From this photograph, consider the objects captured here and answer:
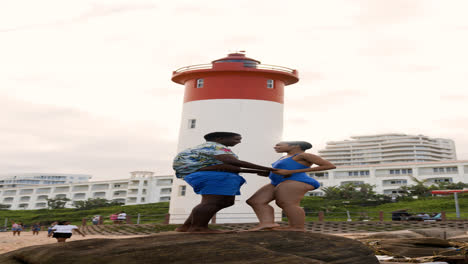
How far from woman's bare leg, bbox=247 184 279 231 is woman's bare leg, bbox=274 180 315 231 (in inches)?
5.4

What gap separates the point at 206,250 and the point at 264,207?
1.60 metres

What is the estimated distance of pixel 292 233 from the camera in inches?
199

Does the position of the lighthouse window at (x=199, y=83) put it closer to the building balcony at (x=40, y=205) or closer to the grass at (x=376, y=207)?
the grass at (x=376, y=207)

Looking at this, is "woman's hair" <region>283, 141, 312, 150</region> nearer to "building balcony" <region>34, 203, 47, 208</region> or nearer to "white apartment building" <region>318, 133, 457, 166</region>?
"building balcony" <region>34, 203, 47, 208</region>

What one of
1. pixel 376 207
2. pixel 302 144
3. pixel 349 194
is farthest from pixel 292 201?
pixel 349 194

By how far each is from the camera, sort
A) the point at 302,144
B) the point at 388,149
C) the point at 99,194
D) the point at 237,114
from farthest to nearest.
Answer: the point at 388,149 < the point at 99,194 < the point at 237,114 < the point at 302,144

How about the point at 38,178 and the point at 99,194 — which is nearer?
the point at 99,194

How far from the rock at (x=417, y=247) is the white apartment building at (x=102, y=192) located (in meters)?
51.4

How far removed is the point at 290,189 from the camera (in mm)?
5574

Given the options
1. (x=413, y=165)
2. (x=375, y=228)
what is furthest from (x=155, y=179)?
(x=375, y=228)

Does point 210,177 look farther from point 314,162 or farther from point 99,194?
point 99,194

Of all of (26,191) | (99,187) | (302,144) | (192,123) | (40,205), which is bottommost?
(302,144)

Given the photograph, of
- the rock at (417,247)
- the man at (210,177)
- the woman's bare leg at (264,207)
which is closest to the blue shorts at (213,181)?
the man at (210,177)

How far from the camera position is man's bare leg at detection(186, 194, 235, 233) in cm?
511
